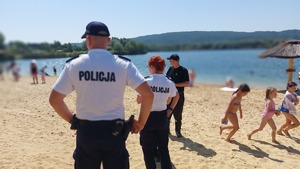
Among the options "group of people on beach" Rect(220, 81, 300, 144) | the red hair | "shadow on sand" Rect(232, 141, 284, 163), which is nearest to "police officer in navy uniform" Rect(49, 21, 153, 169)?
the red hair

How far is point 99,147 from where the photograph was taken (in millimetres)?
2455

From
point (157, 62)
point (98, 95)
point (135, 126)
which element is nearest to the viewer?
point (98, 95)

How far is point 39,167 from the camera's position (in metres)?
4.79

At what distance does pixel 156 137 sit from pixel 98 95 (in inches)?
64.4

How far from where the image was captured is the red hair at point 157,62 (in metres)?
3.90

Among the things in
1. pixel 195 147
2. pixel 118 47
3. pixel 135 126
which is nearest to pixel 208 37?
pixel 118 47

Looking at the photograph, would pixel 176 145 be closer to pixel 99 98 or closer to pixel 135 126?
pixel 135 126

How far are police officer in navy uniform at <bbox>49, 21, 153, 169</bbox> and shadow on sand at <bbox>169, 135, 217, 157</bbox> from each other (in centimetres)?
321

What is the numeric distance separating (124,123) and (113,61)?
517mm

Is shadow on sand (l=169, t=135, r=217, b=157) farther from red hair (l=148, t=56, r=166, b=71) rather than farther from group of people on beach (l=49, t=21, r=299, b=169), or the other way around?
group of people on beach (l=49, t=21, r=299, b=169)

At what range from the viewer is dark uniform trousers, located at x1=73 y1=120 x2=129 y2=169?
2.43m

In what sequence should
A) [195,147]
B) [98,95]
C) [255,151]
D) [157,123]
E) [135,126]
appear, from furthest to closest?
[195,147]
[255,151]
[157,123]
[135,126]
[98,95]

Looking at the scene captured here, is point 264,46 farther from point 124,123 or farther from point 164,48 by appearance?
point 124,123

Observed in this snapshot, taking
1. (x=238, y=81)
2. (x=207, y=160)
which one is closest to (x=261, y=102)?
(x=207, y=160)
